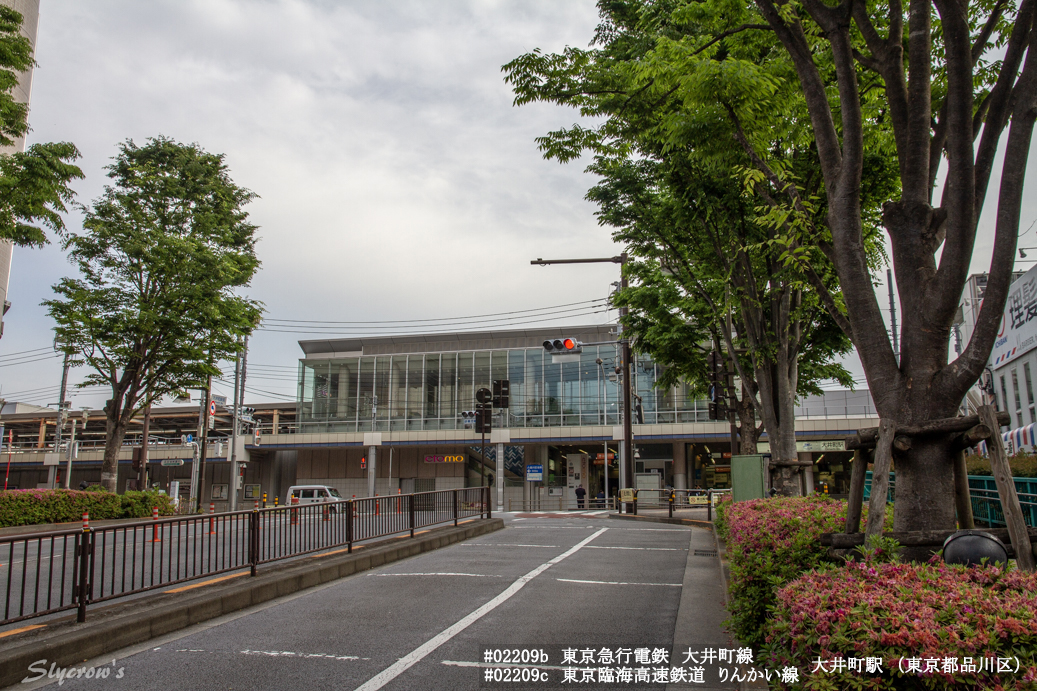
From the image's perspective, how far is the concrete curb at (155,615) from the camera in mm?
5652

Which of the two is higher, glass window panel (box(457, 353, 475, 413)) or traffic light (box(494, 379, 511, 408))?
glass window panel (box(457, 353, 475, 413))

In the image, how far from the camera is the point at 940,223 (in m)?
5.45

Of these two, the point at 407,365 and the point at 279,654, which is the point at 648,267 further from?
the point at 407,365

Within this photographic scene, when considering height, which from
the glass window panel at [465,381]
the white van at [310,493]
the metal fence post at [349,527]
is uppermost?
the glass window panel at [465,381]

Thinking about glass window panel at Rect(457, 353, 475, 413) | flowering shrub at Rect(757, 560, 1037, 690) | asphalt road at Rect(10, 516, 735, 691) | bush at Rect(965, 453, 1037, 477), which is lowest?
asphalt road at Rect(10, 516, 735, 691)

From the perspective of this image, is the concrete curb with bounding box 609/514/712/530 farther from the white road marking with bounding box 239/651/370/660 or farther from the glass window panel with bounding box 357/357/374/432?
the glass window panel with bounding box 357/357/374/432

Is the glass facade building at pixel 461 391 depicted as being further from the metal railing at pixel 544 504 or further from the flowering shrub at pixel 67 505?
the flowering shrub at pixel 67 505

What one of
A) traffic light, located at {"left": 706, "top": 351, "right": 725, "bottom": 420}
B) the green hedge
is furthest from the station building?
→ the green hedge

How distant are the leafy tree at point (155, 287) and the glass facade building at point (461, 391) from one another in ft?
70.4

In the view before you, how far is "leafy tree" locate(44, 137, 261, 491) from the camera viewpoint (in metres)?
22.5

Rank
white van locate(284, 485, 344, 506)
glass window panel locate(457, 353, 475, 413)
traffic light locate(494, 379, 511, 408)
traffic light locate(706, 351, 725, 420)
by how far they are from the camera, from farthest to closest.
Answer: glass window panel locate(457, 353, 475, 413)
white van locate(284, 485, 344, 506)
traffic light locate(494, 379, 511, 408)
traffic light locate(706, 351, 725, 420)

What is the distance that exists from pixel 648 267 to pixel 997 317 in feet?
55.0

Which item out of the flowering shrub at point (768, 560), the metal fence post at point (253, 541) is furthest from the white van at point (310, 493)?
the flowering shrub at point (768, 560)

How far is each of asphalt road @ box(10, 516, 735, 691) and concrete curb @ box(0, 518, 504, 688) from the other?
0.59 ft
